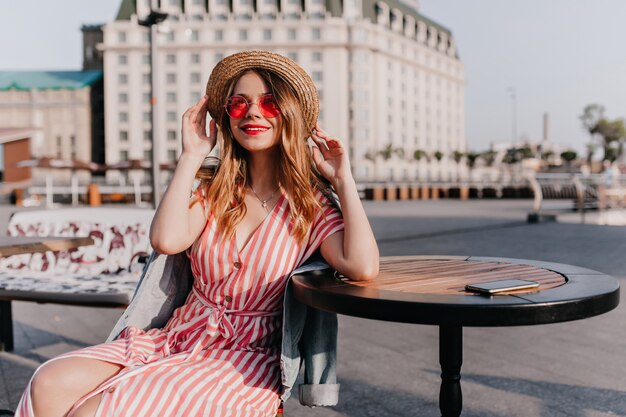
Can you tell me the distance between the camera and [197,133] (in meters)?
2.02

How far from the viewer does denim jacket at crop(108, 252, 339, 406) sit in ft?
6.02

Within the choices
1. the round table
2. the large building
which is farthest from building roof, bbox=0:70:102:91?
the round table

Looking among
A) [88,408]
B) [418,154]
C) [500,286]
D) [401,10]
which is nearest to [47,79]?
[418,154]

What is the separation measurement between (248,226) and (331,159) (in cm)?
32

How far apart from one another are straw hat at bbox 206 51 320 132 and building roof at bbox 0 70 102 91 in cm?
6872

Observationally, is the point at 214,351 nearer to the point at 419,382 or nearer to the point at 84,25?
the point at 419,382

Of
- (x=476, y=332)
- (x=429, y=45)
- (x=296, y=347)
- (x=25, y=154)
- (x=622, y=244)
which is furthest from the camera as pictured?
(x=429, y=45)

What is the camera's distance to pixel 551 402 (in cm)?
314

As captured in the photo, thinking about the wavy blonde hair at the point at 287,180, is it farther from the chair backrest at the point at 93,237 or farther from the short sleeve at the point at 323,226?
the chair backrest at the point at 93,237

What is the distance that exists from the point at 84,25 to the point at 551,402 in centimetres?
7923

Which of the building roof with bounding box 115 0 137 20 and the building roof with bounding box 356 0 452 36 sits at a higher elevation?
the building roof with bounding box 356 0 452 36

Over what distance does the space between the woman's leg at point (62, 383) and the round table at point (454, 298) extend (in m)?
0.57

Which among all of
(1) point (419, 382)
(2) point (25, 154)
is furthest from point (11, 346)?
(2) point (25, 154)

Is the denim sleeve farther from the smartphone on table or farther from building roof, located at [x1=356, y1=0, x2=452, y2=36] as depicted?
building roof, located at [x1=356, y1=0, x2=452, y2=36]
